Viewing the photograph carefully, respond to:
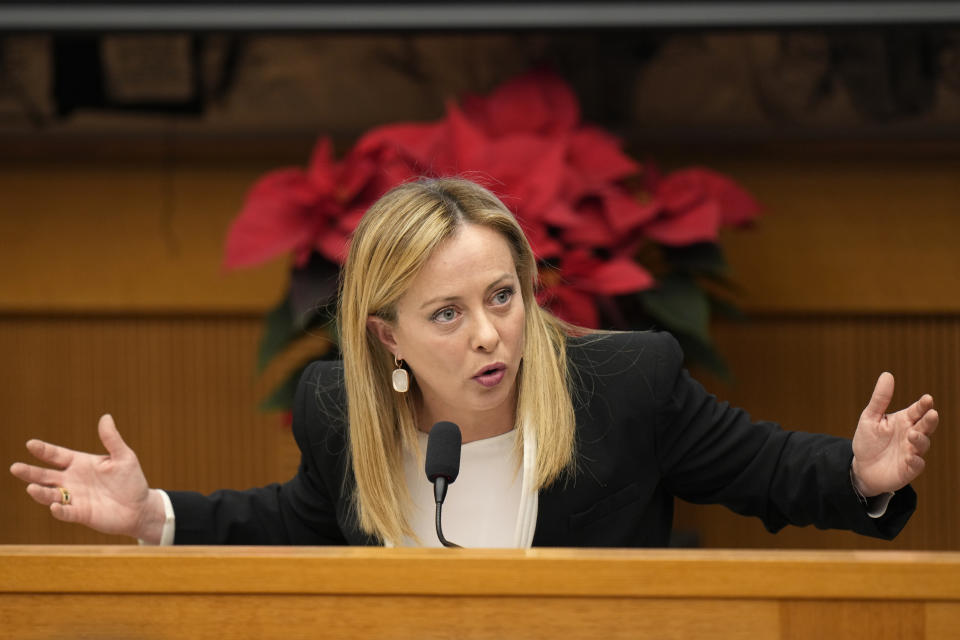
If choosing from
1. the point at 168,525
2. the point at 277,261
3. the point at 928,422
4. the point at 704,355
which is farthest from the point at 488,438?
the point at 277,261

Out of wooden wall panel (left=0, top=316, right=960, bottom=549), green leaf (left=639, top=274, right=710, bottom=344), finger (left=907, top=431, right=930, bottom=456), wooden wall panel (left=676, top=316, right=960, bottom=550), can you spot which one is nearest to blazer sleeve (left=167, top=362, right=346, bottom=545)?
green leaf (left=639, top=274, right=710, bottom=344)

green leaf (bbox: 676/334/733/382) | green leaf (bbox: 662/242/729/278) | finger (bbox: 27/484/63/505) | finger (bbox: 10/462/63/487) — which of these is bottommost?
finger (bbox: 27/484/63/505)

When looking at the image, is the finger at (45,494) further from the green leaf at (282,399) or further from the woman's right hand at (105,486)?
the green leaf at (282,399)

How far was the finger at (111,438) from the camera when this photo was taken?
117 cm

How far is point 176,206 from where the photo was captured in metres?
2.17

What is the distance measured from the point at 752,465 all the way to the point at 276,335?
0.81 m

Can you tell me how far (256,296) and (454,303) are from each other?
1.08m

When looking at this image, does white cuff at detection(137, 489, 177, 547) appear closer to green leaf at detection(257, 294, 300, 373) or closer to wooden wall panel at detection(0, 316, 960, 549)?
green leaf at detection(257, 294, 300, 373)

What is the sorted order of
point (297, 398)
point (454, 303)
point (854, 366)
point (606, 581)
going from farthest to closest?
point (854, 366)
point (297, 398)
point (454, 303)
point (606, 581)

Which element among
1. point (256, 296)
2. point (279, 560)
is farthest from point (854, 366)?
point (279, 560)

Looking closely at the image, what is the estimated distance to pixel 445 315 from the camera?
116cm

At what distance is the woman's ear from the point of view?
1.24m

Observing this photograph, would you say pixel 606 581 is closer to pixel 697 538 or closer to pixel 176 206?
pixel 697 538

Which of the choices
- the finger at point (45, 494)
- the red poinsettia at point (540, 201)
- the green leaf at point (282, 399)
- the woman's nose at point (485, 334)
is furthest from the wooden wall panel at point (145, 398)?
the woman's nose at point (485, 334)
